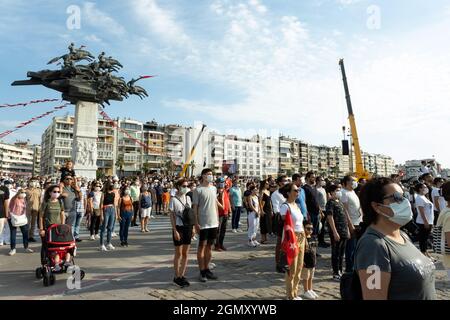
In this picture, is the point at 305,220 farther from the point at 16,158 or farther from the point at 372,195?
the point at 16,158

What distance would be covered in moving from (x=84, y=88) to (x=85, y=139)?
3928mm

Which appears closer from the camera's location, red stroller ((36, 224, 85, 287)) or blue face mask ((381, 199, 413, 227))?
blue face mask ((381, 199, 413, 227))

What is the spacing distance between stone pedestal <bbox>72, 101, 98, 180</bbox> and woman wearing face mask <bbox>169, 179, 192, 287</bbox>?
2022cm

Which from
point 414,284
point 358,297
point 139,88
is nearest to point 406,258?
point 414,284

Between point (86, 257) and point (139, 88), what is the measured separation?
75.7 ft

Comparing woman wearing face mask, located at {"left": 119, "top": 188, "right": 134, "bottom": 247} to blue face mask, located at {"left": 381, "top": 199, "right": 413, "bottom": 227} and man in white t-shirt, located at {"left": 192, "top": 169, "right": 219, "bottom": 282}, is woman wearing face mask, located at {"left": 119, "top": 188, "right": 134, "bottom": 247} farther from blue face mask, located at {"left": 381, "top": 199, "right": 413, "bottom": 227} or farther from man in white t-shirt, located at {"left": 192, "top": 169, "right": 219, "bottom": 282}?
blue face mask, located at {"left": 381, "top": 199, "right": 413, "bottom": 227}

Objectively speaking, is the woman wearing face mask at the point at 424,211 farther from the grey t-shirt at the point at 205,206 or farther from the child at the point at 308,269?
the grey t-shirt at the point at 205,206

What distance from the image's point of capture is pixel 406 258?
5.94 ft

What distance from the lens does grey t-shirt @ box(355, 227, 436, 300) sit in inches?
69.8

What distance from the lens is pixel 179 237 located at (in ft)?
16.6

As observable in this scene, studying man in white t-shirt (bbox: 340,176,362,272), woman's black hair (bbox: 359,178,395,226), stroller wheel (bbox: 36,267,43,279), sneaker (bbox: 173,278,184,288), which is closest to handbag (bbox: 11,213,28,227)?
stroller wheel (bbox: 36,267,43,279)

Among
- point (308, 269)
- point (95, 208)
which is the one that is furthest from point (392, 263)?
point (95, 208)

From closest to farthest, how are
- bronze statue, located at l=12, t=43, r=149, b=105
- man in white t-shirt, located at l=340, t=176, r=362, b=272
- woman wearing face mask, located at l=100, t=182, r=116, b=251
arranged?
1. man in white t-shirt, located at l=340, t=176, r=362, b=272
2. woman wearing face mask, located at l=100, t=182, r=116, b=251
3. bronze statue, located at l=12, t=43, r=149, b=105

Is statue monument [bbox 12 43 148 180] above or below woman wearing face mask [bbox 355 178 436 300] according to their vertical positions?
above
